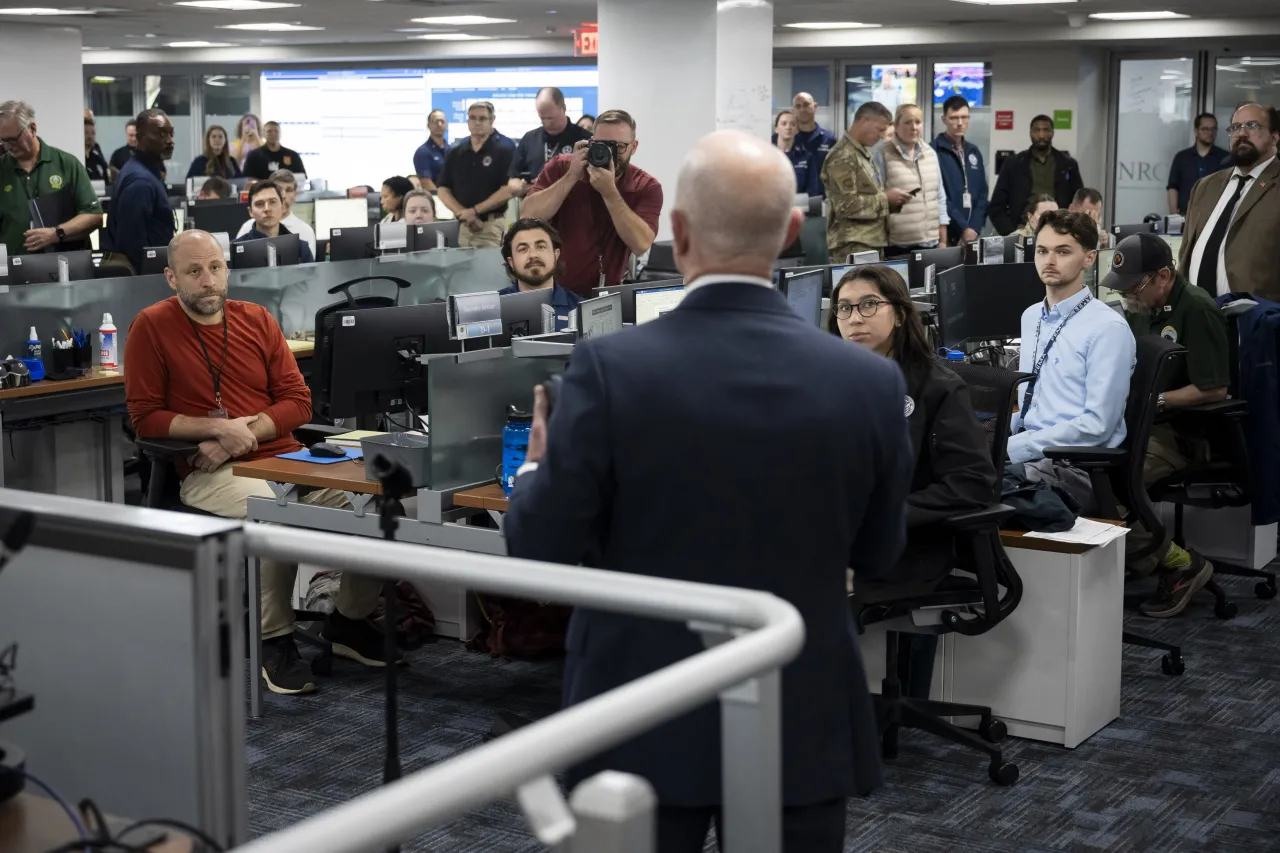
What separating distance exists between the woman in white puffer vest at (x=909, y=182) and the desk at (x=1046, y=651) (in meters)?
4.79

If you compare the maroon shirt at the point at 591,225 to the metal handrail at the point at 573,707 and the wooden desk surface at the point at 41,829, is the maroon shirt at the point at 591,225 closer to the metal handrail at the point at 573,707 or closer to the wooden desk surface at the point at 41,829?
the wooden desk surface at the point at 41,829

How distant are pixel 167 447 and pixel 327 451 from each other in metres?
0.47

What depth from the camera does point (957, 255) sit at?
685 centimetres

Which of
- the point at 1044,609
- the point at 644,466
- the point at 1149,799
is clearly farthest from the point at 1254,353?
the point at 644,466

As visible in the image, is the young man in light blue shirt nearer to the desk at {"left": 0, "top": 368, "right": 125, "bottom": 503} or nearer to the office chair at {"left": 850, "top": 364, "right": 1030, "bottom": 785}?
the office chair at {"left": 850, "top": 364, "right": 1030, "bottom": 785}

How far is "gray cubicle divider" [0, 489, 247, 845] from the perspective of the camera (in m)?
1.41

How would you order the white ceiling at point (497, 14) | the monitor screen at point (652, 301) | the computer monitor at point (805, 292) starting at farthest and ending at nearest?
the white ceiling at point (497, 14), the computer monitor at point (805, 292), the monitor screen at point (652, 301)

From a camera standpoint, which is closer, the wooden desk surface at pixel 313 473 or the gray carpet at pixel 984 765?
the gray carpet at pixel 984 765

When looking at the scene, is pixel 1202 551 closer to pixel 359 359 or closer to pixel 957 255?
pixel 957 255

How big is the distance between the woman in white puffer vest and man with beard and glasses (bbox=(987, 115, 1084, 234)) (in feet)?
13.3

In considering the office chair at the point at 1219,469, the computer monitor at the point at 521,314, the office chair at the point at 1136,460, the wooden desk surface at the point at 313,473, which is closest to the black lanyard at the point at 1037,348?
the office chair at the point at 1136,460

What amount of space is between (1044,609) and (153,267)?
460 cm

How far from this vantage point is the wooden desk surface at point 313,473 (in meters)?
3.90

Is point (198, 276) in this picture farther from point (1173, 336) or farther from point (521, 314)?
point (1173, 336)
